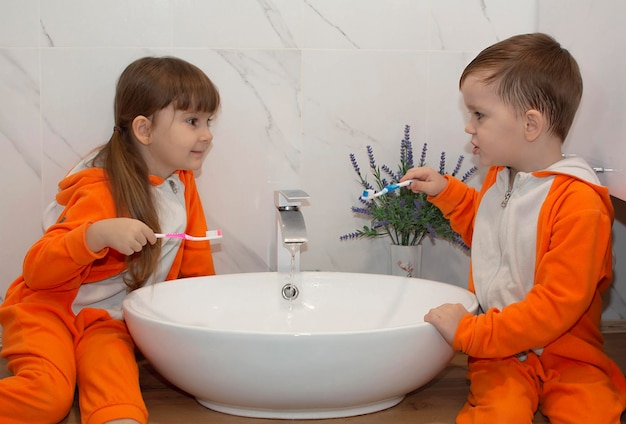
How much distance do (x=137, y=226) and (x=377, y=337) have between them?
1.48ft

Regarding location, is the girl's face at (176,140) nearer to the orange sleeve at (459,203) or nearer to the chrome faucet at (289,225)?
the chrome faucet at (289,225)

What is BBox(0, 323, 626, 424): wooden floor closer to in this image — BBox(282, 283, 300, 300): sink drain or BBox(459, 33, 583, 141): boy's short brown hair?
BBox(282, 283, 300, 300): sink drain

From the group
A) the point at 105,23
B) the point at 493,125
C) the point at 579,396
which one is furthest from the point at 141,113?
the point at 579,396

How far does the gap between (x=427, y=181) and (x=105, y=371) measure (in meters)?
0.70

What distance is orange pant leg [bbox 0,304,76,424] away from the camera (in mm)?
1162

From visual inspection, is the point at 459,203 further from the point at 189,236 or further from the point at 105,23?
the point at 105,23

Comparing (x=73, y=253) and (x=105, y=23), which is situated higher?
(x=105, y=23)

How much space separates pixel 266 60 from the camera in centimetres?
162

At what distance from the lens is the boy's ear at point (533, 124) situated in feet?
4.21

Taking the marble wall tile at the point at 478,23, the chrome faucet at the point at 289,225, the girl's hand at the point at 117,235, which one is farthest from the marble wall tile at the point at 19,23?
the marble wall tile at the point at 478,23

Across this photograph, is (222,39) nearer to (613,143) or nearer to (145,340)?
(145,340)

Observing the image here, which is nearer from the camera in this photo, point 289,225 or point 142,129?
point 289,225

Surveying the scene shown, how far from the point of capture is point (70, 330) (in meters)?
1.36

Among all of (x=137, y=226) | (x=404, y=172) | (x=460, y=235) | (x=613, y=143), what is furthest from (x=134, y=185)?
(x=613, y=143)
